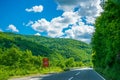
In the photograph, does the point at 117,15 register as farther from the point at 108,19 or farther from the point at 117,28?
the point at 108,19

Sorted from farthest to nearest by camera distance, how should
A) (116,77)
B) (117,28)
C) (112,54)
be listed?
(112,54) < (116,77) < (117,28)

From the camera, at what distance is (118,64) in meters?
33.5

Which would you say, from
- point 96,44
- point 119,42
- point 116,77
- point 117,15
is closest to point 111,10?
point 117,15

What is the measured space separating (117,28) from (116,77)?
552 cm

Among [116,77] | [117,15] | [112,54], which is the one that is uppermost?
[117,15]

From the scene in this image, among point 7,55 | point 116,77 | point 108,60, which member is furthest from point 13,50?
point 116,77

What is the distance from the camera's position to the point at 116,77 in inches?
1240

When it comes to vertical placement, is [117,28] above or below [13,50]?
A: below

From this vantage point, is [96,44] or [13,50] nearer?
[96,44]

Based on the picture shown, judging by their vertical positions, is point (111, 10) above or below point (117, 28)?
above

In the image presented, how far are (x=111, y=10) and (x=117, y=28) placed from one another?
2037mm

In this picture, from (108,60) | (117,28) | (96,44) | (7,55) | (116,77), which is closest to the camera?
(117,28)

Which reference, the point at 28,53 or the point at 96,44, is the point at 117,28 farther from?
the point at 28,53

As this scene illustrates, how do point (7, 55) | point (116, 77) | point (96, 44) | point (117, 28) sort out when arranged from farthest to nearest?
point (7, 55)
point (96, 44)
point (116, 77)
point (117, 28)
